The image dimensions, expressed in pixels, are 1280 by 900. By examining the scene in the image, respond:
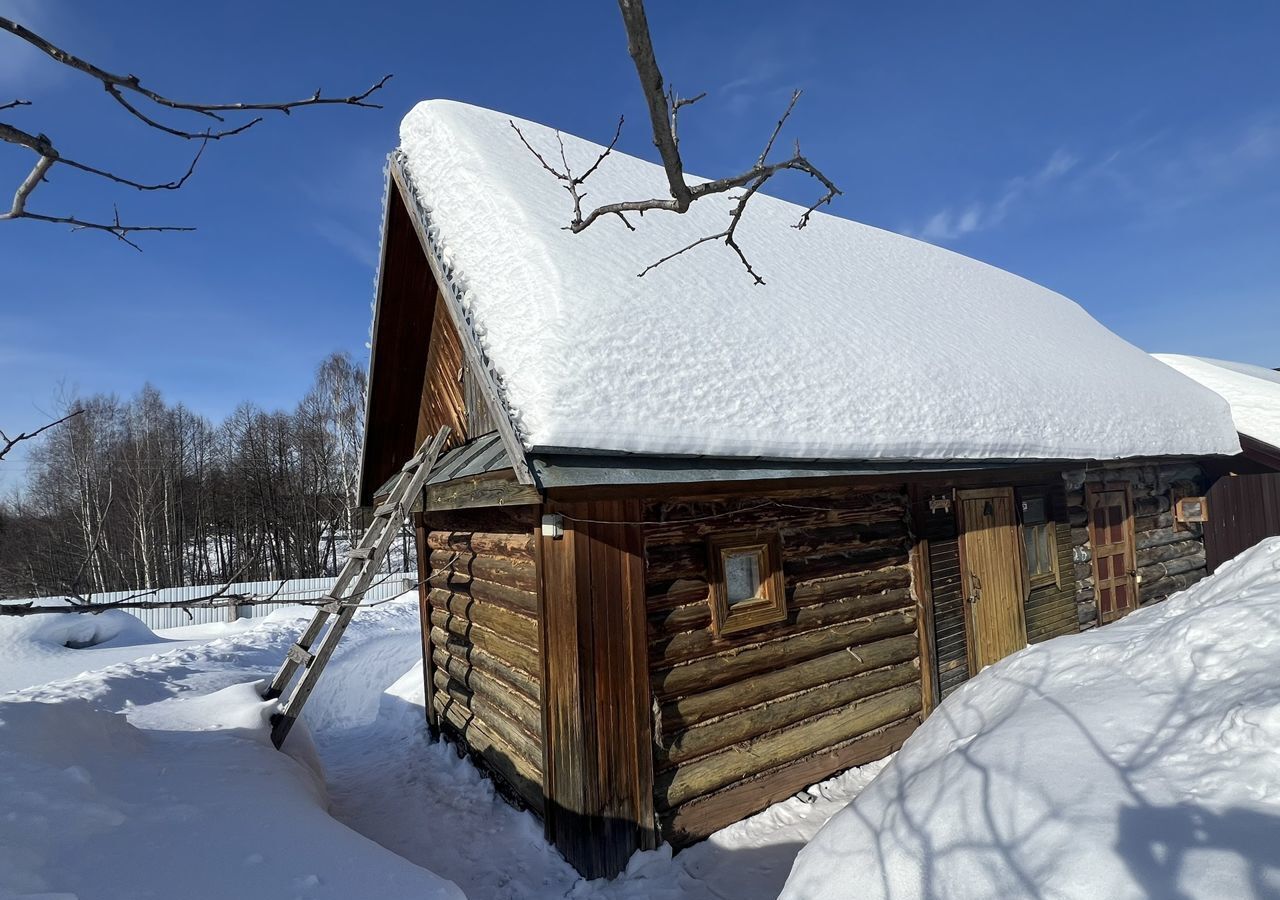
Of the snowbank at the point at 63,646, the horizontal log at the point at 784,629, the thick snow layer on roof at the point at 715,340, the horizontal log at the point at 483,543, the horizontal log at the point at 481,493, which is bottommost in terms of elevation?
the snowbank at the point at 63,646

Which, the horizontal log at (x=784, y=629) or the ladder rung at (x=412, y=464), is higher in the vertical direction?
the ladder rung at (x=412, y=464)

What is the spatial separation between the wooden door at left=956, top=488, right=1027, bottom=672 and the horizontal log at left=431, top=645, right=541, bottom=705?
4.14 meters

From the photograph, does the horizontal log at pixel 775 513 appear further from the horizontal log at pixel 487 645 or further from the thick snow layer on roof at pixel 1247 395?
the thick snow layer on roof at pixel 1247 395

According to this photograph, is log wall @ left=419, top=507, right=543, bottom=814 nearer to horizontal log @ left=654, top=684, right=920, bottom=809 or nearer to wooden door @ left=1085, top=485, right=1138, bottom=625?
horizontal log @ left=654, top=684, right=920, bottom=809

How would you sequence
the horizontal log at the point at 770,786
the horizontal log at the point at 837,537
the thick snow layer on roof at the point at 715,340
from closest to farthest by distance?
the thick snow layer on roof at the point at 715,340
the horizontal log at the point at 770,786
the horizontal log at the point at 837,537

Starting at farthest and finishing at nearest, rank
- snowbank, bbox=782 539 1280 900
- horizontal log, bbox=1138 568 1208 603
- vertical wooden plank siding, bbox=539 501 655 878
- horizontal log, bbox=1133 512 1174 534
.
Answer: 1. horizontal log, bbox=1133 512 1174 534
2. horizontal log, bbox=1138 568 1208 603
3. vertical wooden plank siding, bbox=539 501 655 878
4. snowbank, bbox=782 539 1280 900

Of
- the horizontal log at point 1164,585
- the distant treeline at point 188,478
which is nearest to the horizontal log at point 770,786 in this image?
the horizontal log at point 1164,585

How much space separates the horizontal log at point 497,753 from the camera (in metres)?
4.33

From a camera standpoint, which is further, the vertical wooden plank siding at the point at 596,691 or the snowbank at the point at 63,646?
the snowbank at the point at 63,646

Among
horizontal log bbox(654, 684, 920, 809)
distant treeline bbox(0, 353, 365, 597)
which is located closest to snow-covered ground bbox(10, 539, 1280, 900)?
horizontal log bbox(654, 684, 920, 809)

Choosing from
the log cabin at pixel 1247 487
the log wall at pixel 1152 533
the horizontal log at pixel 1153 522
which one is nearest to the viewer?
the log wall at pixel 1152 533

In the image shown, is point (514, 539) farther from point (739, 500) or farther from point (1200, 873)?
point (1200, 873)

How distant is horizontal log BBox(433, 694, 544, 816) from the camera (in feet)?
14.2

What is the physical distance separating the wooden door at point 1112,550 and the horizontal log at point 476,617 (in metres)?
7.00
